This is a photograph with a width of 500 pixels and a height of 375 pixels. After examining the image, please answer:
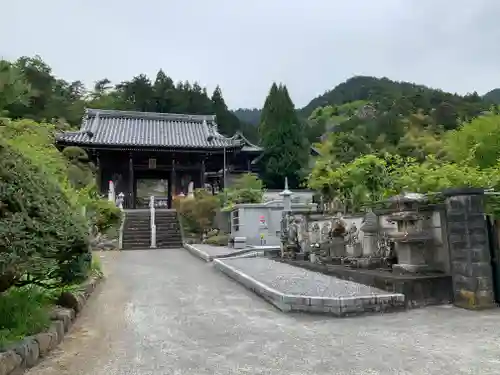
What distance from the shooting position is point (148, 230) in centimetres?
2053

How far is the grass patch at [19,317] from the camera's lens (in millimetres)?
4086

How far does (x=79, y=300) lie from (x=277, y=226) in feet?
38.7

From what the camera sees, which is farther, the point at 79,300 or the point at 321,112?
the point at 321,112

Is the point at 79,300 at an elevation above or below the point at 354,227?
below

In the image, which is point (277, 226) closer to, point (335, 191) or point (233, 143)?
point (335, 191)

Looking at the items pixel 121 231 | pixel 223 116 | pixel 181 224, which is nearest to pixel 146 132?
pixel 181 224

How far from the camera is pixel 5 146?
161 inches

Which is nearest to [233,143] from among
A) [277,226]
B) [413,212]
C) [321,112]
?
[277,226]

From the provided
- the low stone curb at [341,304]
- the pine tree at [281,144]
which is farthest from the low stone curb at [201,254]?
the pine tree at [281,144]

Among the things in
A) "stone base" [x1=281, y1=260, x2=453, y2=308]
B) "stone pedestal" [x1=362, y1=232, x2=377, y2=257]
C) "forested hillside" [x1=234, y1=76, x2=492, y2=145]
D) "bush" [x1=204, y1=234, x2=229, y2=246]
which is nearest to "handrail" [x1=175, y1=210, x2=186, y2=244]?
"bush" [x1=204, y1=234, x2=229, y2=246]

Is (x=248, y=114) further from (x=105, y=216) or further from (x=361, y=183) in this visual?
(x=361, y=183)

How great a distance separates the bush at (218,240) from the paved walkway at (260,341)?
458 inches

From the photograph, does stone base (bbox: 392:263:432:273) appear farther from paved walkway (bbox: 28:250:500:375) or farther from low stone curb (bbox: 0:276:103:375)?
low stone curb (bbox: 0:276:103:375)

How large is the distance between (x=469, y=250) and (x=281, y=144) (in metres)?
31.3
